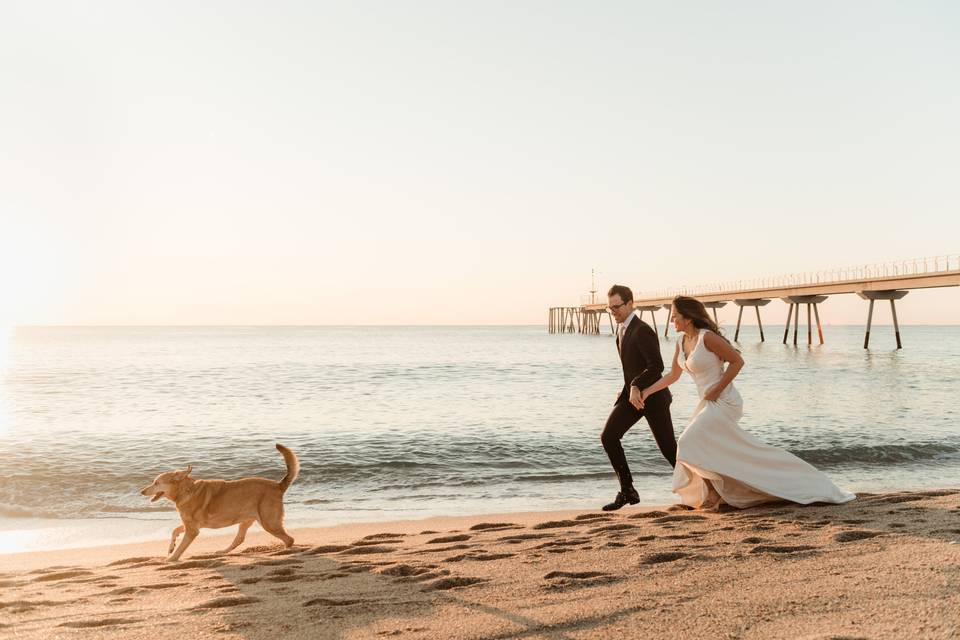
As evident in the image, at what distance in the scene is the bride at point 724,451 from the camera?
6.12 metres

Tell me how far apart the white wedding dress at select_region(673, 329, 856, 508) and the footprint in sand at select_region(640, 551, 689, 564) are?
1778mm

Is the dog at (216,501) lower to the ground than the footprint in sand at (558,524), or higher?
higher

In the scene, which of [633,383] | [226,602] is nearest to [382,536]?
[226,602]

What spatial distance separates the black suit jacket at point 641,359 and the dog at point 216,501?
3.16m

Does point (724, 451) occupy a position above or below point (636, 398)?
below

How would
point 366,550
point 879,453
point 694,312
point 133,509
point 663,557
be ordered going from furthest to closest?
point 879,453 < point 133,509 < point 694,312 < point 366,550 < point 663,557

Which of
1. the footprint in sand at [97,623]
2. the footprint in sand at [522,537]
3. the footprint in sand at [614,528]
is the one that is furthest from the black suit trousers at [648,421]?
the footprint in sand at [97,623]

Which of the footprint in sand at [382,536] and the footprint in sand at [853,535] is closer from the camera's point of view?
the footprint in sand at [853,535]

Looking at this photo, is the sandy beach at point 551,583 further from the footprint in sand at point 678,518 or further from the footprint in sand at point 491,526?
the footprint in sand at point 491,526

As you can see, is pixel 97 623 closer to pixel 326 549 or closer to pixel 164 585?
pixel 164 585

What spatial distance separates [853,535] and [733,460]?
1.38m

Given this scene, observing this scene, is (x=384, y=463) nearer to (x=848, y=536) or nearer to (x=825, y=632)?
(x=848, y=536)

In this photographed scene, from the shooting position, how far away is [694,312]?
624cm

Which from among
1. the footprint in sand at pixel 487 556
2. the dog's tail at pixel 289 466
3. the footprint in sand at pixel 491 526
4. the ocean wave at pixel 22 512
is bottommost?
the ocean wave at pixel 22 512
